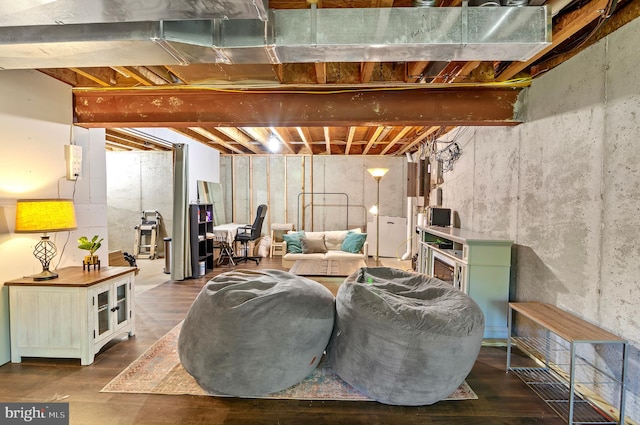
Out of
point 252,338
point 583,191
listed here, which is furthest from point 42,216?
point 583,191

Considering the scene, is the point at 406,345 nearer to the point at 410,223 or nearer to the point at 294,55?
the point at 294,55

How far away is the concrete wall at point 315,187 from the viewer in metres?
7.76

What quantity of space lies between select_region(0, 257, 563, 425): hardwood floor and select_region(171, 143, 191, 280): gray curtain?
2.55m

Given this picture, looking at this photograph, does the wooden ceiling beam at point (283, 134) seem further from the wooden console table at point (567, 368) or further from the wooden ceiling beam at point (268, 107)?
the wooden console table at point (567, 368)

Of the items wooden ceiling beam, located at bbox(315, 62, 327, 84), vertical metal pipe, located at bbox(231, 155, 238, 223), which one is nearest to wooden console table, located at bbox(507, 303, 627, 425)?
wooden ceiling beam, located at bbox(315, 62, 327, 84)

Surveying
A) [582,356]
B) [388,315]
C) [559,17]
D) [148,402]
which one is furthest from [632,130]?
[148,402]

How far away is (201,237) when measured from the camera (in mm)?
5633

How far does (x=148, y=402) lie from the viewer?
81.7 inches

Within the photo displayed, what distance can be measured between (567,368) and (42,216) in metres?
4.26

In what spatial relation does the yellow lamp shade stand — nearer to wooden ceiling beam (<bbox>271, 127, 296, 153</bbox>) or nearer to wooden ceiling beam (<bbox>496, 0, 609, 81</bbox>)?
wooden ceiling beam (<bbox>271, 127, 296, 153</bbox>)

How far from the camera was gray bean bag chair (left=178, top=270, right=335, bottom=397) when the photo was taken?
2035 mm

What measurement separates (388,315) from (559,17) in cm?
228

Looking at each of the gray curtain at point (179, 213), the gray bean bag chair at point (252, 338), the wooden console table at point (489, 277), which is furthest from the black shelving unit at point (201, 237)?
the wooden console table at point (489, 277)

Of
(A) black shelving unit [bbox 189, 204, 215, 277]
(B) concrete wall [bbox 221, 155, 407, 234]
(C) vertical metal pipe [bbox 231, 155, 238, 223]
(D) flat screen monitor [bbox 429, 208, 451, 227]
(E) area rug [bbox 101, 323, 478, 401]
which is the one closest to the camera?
(E) area rug [bbox 101, 323, 478, 401]
